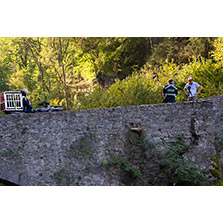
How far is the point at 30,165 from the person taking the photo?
11.6m

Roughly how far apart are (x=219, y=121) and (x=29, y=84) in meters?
11.4

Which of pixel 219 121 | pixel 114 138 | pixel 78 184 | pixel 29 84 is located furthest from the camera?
pixel 29 84

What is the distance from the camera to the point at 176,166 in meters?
13.8

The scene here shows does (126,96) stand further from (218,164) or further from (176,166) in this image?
(218,164)

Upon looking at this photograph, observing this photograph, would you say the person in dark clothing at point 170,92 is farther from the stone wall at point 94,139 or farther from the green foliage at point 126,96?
the green foliage at point 126,96

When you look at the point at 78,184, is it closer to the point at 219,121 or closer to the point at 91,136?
the point at 91,136

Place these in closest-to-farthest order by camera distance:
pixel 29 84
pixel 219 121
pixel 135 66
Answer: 1. pixel 219 121
2. pixel 29 84
3. pixel 135 66

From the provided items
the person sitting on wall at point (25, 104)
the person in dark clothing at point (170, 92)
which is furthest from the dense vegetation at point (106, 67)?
the person sitting on wall at point (25, 104)

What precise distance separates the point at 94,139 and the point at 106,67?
622 inches

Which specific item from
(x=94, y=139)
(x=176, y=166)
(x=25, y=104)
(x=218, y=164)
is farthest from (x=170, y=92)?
(x=25, y=104)

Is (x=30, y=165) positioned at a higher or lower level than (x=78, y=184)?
higher

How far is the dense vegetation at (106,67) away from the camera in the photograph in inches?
738

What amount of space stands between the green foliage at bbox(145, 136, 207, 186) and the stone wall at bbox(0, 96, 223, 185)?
0.31 metres

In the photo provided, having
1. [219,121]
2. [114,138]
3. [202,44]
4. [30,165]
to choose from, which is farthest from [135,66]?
[30,165]
